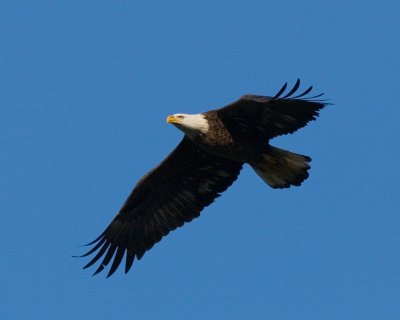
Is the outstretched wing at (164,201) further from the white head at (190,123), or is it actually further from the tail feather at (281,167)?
the white head at (190,123)

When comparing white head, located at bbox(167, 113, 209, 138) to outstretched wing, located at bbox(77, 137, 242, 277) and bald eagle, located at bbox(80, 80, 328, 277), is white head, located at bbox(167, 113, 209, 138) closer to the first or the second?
bald eagle, located at bbox(80, 80, 328, 277)

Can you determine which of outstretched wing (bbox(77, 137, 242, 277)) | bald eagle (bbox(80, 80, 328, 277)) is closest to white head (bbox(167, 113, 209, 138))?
bald eagle (bbox(80, 80, 328, 277))

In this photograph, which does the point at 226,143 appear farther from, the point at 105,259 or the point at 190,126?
the point at 105,259

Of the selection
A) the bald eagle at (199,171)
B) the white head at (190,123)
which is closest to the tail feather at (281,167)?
the bald eagle at (199,171)

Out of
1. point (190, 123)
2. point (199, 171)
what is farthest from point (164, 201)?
point (190, 123)

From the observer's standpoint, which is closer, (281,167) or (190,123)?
(190,123)

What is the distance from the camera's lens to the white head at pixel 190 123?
14055 millimetres

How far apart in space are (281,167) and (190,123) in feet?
5.19

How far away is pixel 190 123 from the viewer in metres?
14.1

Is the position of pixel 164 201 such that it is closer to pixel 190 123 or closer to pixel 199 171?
pixel 199 171

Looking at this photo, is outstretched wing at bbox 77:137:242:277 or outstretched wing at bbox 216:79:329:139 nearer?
outstretched wing at bbox 216:79:329:139

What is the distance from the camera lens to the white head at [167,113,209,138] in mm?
14055

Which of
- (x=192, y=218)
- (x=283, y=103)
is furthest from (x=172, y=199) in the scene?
(x=283, y=103)

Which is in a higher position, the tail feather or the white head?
the white head
